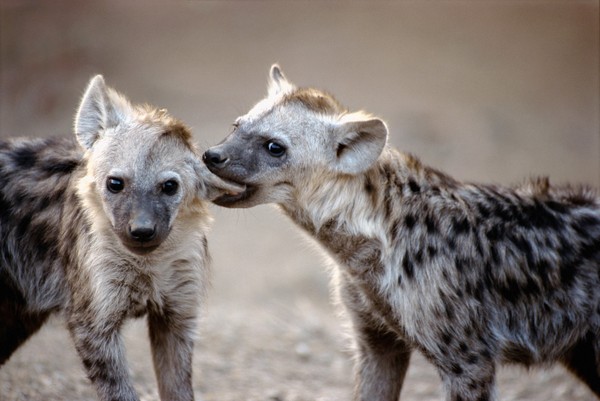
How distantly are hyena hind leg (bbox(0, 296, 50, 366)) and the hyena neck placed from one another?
1129 millimetres

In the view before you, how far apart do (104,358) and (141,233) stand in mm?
482

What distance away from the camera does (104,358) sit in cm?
304

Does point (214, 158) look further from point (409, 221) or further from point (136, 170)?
point (409, 221)

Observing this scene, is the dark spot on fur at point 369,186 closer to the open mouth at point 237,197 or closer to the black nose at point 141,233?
the open mouth at point 237,197

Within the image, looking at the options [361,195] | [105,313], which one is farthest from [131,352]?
[361,195]

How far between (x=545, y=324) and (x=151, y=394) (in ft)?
5.72

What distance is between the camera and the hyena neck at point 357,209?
3.19 meters

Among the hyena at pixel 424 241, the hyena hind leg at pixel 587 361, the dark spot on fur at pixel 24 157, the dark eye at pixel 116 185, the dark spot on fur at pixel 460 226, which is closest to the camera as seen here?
the dark eye at pixel 116 185

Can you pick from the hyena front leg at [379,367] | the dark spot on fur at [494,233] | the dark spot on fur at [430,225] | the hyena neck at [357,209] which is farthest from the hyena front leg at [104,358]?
the dark spot on fur at [494,233]

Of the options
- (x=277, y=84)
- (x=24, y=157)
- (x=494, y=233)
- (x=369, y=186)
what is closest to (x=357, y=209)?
(x=369, y=186)

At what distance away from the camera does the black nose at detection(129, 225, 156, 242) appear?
285cm

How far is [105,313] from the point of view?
3.06m

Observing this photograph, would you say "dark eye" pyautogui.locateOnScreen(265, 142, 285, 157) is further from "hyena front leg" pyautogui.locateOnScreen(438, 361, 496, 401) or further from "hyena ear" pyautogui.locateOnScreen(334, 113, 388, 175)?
"hyena front leg" pyautogui.locateOnScreen(438, 361, 496, 401)

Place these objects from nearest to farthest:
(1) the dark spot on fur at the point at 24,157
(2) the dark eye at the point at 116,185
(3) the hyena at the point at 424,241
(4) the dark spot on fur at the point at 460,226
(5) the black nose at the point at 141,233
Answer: (5) the black nose at the point at 141,233 < (2) the dark eye at the point at 116,185 < (3) the hyena at the point at 424,241 < (4) the dark spot on fur at the point at 460,226 < (1) the dark spot on fur at the point at 24,157
